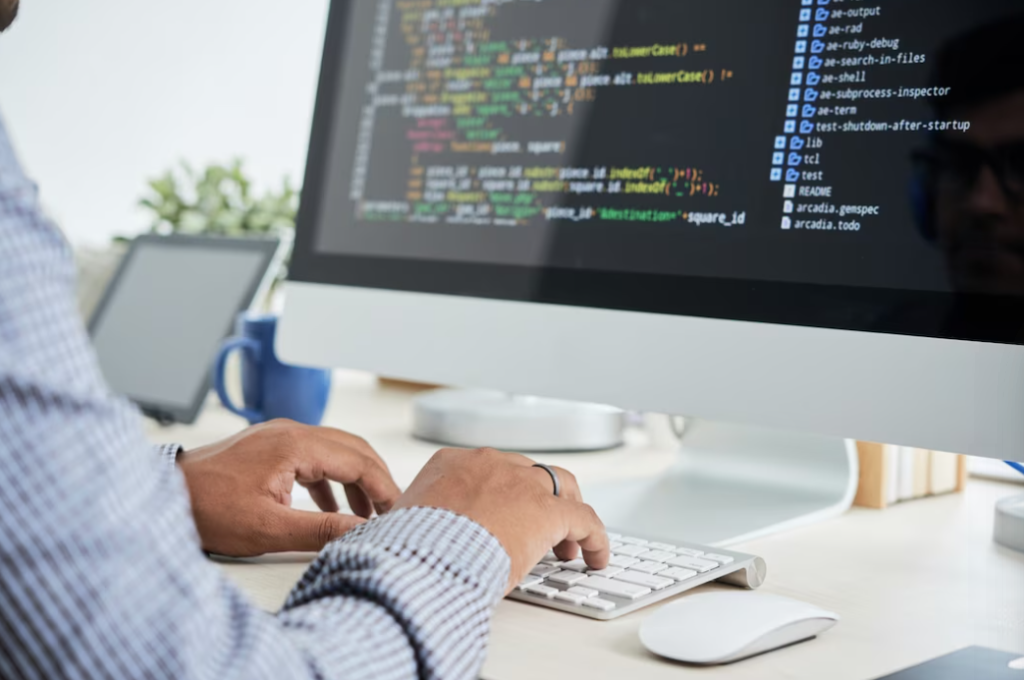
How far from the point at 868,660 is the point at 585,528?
161 mm

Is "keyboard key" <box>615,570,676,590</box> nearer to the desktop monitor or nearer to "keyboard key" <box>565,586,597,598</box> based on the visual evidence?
"keyboard key" <box>565,586,597,598</box>

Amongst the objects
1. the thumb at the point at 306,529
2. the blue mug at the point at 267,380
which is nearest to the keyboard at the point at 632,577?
the thumb at the point at 306,529

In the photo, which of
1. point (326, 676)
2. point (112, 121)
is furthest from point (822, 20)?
point (112, 121)

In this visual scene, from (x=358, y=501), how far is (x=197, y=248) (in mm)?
726

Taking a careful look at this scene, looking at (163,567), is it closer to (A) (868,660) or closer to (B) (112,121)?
(A) (868,660)

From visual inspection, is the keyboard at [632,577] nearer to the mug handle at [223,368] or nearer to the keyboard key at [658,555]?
the keyboard key at [658,555]

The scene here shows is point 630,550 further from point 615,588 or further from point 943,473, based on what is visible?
point 943,473

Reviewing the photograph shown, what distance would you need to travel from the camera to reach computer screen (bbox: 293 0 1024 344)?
24.0 inches

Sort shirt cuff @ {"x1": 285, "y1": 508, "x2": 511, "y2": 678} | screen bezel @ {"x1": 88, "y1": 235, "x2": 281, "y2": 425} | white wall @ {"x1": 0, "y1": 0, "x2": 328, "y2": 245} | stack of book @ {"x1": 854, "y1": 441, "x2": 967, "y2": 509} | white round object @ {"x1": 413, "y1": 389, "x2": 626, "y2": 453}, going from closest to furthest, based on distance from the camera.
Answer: shirt cuff @ {"x1": 285, "y1": 508, "x2": 511, "y2": 678}, stack of book @ {"x1": 854, "y1": 441, "x2": 967, "y2": 509}, white round object @ {"x1": 413, "y1": 389, "x2": 626, "y2": 453}, screen bezel @ {"x1": 88, "y1": 235, "x2": 281, "y2": 425}, white wall @ {"x1": 0, "y1": 0, "x2": 328, "y2": 245}

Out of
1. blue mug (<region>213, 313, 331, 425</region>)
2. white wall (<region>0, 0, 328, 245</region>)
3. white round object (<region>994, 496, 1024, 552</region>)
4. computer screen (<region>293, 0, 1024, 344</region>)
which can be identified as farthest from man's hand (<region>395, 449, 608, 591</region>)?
white wall (<region>0, 0, 328, 245</region>)

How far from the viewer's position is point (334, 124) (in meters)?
0.93

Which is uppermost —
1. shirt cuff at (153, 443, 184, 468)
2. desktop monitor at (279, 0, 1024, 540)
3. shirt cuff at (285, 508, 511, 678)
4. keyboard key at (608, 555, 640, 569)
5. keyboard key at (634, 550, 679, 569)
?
desktop monitor at (279, 0, 1024, 540)

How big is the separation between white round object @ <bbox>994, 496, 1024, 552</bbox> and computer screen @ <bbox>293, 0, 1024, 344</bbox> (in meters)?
0.18

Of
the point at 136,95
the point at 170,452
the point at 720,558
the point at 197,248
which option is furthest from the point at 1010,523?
the point at 136,95
